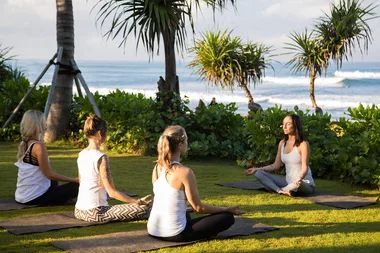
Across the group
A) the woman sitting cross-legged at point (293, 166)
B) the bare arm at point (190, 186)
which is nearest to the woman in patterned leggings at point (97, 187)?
the bare arm at point (190, 186)

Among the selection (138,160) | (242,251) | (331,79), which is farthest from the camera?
(331,79)

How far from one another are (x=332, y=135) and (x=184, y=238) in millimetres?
3699

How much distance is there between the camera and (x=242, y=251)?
162 inches

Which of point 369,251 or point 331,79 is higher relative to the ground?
point 331,79

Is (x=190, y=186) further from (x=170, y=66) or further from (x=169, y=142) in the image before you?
(x=170, y=66)

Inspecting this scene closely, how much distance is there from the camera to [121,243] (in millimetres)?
4223

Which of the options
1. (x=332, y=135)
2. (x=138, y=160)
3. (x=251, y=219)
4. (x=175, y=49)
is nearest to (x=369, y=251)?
(x=251, y=219)

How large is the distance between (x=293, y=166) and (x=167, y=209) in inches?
93.9

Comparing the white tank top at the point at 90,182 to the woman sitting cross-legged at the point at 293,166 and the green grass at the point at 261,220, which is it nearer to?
the green grass at the point at 261,220

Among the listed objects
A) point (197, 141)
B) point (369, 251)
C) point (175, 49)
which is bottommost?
point (369, 251)

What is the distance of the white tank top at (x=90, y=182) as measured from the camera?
191 inches

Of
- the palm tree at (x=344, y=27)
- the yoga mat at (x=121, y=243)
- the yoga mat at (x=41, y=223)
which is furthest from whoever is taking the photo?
the palm tree at (x=344, y=27)

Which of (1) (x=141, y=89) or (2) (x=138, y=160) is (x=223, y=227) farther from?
(1) (x=141, y=89)

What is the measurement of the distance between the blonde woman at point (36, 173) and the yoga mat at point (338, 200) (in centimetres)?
233
